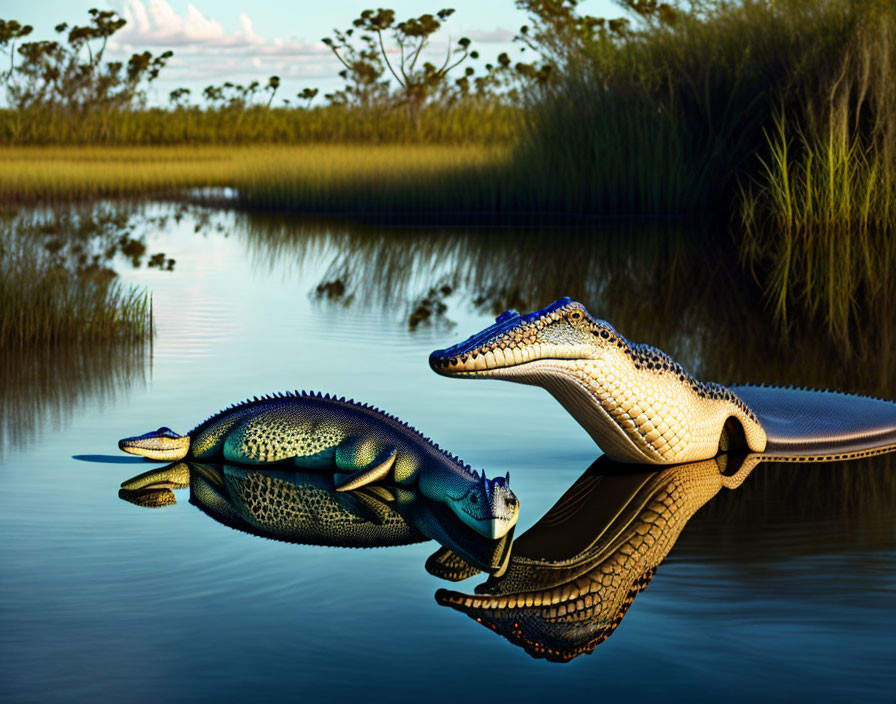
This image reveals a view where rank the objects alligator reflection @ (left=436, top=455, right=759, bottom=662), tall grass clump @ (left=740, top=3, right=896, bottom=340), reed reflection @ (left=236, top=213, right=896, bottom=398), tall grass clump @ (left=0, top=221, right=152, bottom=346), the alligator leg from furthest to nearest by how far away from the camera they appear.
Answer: tall grass clump @ (left=740, top=3, right=896, bottom=340), reed reflection @ (left=236, top=213, right=896, bottom=398), tall grass clump @ (left=0, top=221, right=152, bottom=346), the alligator leg, alligator reflection @ (left=436, top=455, right=759, bottom=662)

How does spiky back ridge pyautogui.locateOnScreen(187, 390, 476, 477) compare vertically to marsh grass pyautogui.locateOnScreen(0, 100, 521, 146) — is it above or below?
above

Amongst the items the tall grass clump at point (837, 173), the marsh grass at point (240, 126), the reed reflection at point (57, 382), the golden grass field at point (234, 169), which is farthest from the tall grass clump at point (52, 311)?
the marsh grass at point (240, 126)

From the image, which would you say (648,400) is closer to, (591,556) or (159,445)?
(591,556)

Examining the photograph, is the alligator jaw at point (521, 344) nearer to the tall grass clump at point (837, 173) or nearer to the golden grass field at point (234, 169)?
the tall grass clump at point (837, 173)

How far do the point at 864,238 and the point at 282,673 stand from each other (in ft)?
42.9

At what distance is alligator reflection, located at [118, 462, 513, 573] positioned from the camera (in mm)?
4832

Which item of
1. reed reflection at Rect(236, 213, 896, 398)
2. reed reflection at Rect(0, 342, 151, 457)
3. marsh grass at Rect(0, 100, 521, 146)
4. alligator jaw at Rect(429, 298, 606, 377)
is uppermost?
alligator jaw at Rect(429, 298, 606, 377)

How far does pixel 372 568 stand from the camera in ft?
14.7

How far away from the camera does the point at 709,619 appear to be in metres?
3.98

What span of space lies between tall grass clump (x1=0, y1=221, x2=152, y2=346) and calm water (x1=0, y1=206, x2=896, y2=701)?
1.09ft

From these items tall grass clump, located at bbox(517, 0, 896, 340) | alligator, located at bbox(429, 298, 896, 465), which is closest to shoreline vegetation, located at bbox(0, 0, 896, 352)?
tall grass clump, located at bbox(517, 0, 896, 340)

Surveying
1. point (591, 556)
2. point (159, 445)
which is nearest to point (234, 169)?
point (159, 445)

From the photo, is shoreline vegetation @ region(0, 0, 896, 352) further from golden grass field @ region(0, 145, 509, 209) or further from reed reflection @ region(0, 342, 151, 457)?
reed reflection @ region(0, 342, 151, 457)

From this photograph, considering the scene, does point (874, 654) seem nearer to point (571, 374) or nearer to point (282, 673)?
point (282, 673)
